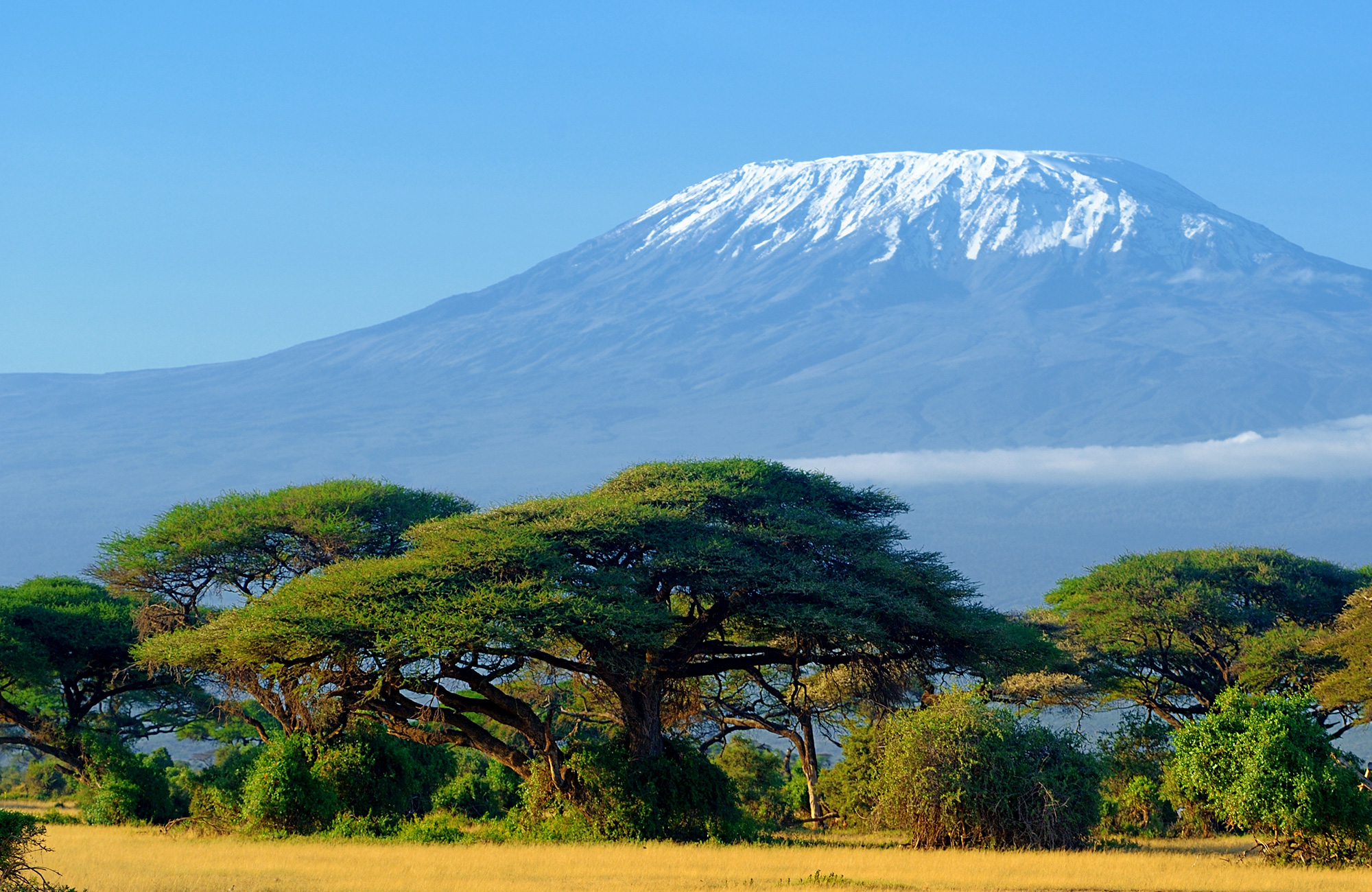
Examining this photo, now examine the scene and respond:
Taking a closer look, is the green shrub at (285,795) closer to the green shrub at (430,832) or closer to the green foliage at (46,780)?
the green shrub at (430,832)

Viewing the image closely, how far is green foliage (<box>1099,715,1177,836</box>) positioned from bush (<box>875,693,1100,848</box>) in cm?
801

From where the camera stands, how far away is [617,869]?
27.0 metres

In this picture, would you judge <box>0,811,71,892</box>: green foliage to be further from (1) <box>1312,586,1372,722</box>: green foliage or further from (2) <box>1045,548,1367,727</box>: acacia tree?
(2) <box>1045,548,1367,727</box>: acacia tree

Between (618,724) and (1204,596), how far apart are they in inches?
887

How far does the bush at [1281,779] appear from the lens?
2842 centimetres

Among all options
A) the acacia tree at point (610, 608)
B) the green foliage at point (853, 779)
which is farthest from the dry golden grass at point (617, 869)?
the green foliage at point (853, 779)

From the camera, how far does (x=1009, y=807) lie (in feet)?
101

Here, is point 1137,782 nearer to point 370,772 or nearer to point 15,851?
point 370,772

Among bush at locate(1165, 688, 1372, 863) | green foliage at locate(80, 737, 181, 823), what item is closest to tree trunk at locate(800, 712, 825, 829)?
bush at locate(1165, 688, 1372, 863)

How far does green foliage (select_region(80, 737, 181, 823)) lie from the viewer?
38531mm

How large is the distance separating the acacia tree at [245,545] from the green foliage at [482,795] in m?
5.69

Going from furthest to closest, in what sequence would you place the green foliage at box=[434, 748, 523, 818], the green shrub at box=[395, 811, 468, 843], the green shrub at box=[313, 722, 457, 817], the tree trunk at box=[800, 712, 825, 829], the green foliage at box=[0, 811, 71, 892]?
the green foliage at box=[434, 748, 523, 818] → the tree trunk at box=[800, 712, 825, 829] → the green shrub at box=[313, 722, 457, 817] → the green shrub at box=[395, 811, 468, 843] → the green foliage at box=[0, 811, 71, 892]

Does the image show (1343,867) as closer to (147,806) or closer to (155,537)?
(147,806)

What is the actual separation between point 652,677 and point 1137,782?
14.5m
